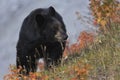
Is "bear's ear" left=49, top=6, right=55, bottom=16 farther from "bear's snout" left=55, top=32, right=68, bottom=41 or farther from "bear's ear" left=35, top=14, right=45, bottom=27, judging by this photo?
"bear's snout" left=55, top=32, right=68, bottom=41

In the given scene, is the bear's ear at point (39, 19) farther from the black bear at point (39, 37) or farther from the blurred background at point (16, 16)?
the blurred background at point (16, 16)

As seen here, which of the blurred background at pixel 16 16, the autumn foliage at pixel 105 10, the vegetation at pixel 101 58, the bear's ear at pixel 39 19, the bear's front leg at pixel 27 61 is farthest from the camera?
the blurred background at pixel 16 16

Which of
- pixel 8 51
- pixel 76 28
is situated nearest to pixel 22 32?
pixel 76 28

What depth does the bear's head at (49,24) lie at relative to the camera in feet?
34.4

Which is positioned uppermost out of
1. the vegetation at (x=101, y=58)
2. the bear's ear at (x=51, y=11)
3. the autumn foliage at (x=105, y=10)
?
the bear's ear at (x=51, y=11)

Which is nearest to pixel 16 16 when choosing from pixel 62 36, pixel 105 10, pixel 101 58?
pixel 62 36

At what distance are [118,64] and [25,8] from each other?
17.0 m

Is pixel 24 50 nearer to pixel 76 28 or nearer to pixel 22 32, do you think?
pixel 22 32

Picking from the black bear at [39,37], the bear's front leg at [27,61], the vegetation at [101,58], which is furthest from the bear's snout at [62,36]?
the bear's front leg at [27,61]

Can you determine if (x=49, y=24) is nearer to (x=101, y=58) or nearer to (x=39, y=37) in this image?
(x=39, y=37)

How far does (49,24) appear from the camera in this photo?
1067 centimetres

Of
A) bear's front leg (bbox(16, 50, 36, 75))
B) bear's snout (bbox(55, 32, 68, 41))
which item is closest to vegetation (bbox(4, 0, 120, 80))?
bear's snout (bbox(55, 32, 68, 41))

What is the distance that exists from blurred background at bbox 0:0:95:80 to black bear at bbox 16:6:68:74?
8.10 metres

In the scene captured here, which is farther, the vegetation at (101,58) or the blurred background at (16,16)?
the blurred background at (16,16)
